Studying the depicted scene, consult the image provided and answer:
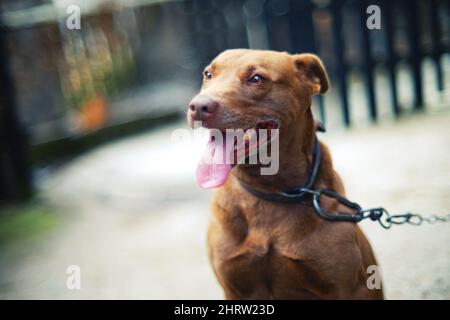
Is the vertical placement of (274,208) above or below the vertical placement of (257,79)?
below

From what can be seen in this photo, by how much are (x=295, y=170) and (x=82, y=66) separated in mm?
6222

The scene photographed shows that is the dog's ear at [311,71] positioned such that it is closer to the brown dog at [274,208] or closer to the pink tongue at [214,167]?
the brown dog at [274,208]

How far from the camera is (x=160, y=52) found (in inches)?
381

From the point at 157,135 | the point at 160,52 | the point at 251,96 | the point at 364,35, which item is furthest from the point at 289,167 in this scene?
the point at 160,52

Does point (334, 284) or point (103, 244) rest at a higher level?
point (334, 284)

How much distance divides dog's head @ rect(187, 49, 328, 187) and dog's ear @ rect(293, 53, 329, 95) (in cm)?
3

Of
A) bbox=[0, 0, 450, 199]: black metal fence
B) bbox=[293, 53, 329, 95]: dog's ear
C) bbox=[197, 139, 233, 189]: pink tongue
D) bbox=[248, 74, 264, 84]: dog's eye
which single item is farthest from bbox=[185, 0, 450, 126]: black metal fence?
bbox=[197, 139, 233, 189]: pink tongue

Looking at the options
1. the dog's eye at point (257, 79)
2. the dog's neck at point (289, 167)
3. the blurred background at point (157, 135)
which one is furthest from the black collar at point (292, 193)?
the blurred background at point (157, 135)

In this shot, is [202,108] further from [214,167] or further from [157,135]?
[157,135]

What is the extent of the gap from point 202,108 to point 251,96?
0.25 meters

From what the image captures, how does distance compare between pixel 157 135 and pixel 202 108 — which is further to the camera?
pixel 157 135

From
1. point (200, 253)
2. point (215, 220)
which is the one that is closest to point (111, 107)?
point (200, 253)
